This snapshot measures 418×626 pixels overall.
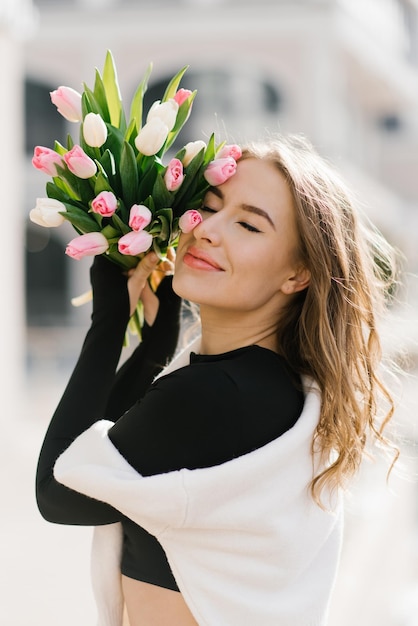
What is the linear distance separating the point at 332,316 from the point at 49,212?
0.59m

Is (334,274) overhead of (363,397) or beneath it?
overhead

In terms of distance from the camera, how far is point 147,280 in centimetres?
217

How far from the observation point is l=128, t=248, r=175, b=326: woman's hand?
197cm

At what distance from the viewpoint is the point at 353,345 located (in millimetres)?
1941

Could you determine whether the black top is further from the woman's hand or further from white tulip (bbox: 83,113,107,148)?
white tulip (bbox: 83,113,107,148)

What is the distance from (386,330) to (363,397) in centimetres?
29

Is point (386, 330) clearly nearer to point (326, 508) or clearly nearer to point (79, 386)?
point (326, 508)

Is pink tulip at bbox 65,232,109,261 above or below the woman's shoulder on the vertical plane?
above

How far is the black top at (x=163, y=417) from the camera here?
169 cm

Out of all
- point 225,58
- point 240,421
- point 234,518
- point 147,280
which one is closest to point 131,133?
point 147,280

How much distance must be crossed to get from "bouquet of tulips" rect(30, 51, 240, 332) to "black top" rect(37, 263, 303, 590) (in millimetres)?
159

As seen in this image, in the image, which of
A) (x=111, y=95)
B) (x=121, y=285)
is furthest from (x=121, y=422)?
(x=111, y=95)

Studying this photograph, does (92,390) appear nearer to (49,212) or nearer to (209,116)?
(49,212)

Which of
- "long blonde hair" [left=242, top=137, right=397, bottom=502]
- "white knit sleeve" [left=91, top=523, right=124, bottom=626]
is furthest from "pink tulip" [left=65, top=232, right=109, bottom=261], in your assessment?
"white knit sleeve" [left=91, top=523, right=124, bottom=626]
